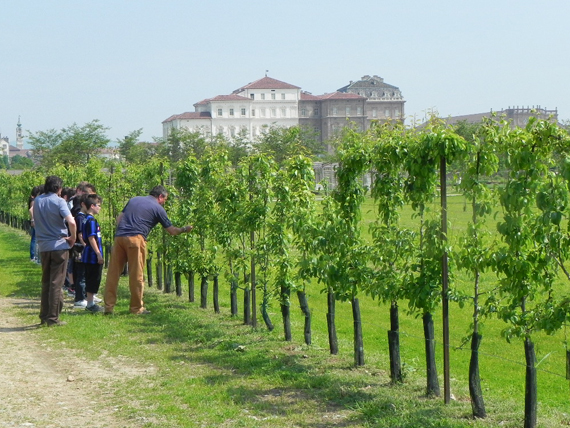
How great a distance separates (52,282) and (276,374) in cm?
423

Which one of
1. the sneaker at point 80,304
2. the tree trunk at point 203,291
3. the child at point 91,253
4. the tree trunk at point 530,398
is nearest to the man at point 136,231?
the child at point 91,253

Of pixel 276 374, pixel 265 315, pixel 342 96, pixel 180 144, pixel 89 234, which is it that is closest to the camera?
pixel 276 374

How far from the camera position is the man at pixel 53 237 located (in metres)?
10.3

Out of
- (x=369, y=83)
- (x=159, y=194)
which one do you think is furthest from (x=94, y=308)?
(x=369, y=83)

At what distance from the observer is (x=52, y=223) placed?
407 inches

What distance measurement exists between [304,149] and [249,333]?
2498 millimetres

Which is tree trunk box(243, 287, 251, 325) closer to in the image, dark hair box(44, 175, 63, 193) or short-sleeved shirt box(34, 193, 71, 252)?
short-sleeved shirt box(34, 193, 71, 252)

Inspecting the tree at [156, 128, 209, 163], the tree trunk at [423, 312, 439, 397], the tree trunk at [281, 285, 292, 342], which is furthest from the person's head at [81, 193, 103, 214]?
the tree at [156, 128, 209, 163]

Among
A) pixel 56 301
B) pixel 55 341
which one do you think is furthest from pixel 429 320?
pixel 56 301

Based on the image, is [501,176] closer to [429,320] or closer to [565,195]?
[565,195]

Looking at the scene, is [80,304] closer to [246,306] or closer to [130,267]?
[130,267]

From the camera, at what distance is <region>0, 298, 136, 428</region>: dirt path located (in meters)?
6.34

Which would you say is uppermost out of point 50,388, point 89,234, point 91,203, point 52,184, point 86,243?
point 52,184

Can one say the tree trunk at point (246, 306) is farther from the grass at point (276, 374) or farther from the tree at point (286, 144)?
the tree at point (286, 144)
